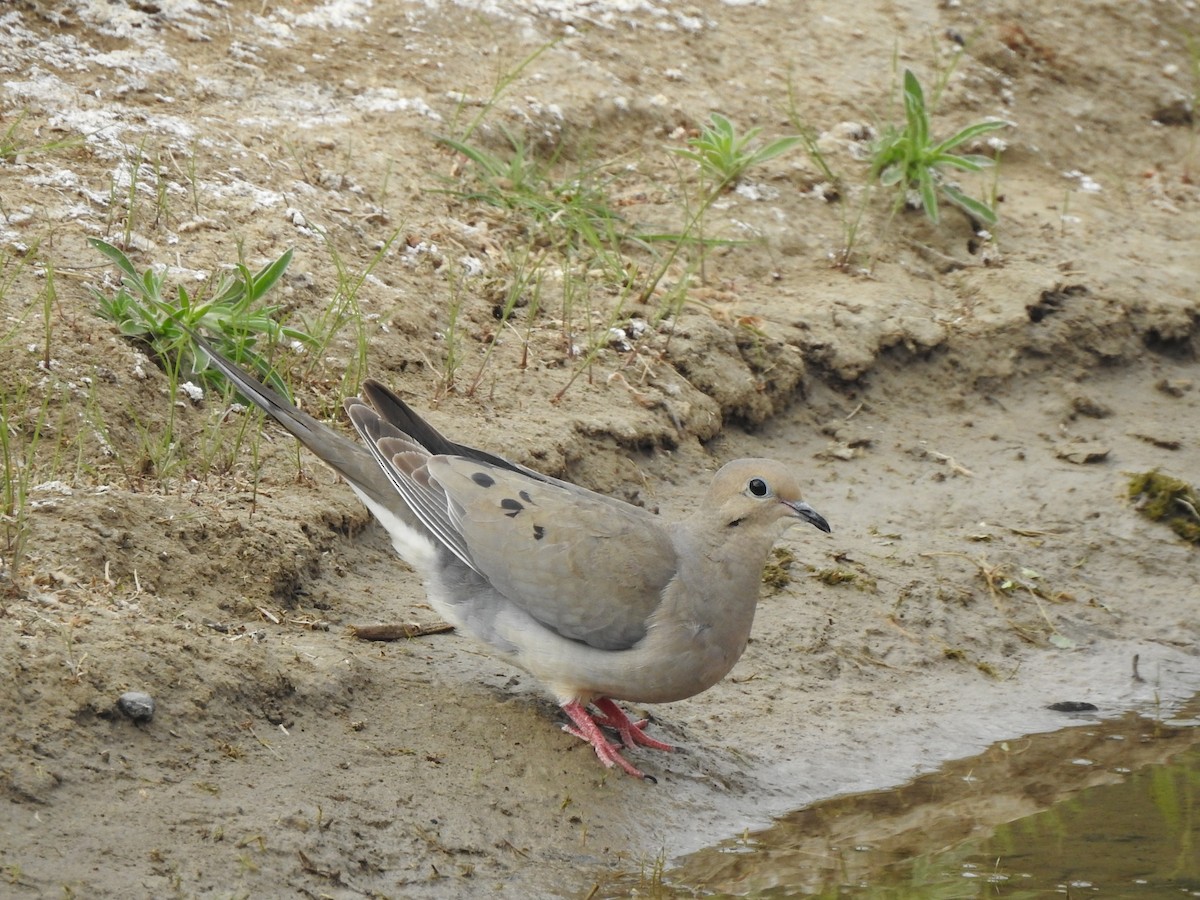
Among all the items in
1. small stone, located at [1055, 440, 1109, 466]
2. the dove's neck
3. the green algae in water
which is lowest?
small stone, located at [1055, 440, 1109, 466]

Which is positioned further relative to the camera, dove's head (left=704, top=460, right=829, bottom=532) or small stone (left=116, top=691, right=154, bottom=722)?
dove's head (left=704, top=460, right=829, bottom=532)

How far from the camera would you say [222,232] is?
20.2 feet

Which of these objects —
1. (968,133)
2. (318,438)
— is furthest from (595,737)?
(968,133)

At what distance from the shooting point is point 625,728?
4.72m

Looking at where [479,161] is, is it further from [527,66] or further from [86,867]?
[86,867]

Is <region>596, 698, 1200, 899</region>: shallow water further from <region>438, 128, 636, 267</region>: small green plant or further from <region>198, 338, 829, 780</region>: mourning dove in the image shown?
<region>438, 128, 636, 267</region>: small green plant

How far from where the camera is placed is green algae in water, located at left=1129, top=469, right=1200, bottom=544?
634cm

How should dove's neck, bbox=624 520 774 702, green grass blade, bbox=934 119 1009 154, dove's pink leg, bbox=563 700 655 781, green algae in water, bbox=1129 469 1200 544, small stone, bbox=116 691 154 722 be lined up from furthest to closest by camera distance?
green grass blade, bbox=934 119 1009 154 → green algae in water, bbox=1129 469 1200 544 → dove's pink leg, bbox=563 700 655 781 → dove's neck, bbox=624 520 774 702 → small stone, bbox=116 691 154 722

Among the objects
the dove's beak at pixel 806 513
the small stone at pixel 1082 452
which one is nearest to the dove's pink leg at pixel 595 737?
the dove's beak at pixel 806 513

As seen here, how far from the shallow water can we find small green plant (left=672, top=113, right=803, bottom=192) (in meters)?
3.12

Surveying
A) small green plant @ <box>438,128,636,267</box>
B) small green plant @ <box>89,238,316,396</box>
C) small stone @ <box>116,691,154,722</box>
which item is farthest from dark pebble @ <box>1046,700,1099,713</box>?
small stone @ <box>116,691,154,722</box>

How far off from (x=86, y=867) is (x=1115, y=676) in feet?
12.5

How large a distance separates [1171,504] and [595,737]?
312 cm

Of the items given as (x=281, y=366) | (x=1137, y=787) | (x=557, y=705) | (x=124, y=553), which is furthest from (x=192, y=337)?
(x=1137, y=787)
